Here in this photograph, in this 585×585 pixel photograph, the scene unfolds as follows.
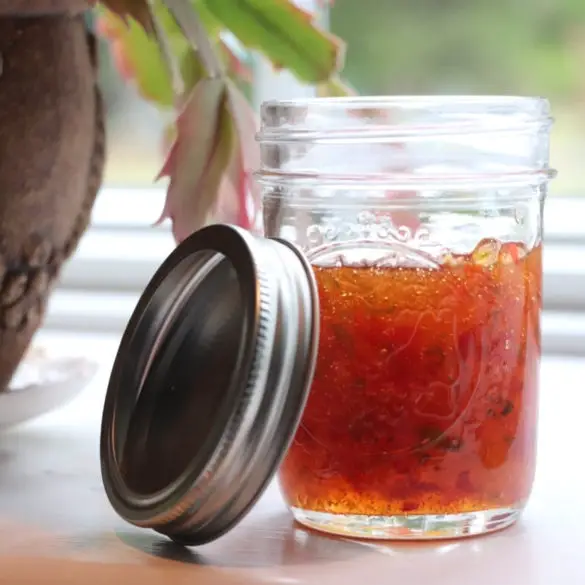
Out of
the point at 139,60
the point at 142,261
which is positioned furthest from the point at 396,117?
the point at 142,261

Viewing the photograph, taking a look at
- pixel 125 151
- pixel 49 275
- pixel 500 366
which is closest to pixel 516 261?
pixel 500 366

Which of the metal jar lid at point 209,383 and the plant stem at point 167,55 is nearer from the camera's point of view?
the metal jar lid at point 209,383

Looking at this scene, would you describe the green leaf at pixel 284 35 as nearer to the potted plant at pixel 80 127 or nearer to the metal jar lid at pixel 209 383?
the potted plant at pixel 80 127

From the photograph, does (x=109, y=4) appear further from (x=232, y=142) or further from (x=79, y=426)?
(x=79, y=426)

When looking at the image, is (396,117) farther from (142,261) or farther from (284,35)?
(142,261)

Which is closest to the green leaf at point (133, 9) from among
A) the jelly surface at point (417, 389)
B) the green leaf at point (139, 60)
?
the green leaf at point (139, 60)

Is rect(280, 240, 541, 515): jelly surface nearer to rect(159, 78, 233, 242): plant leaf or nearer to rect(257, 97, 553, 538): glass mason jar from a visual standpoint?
rect(257, 97, 553, 538): glass mason jar

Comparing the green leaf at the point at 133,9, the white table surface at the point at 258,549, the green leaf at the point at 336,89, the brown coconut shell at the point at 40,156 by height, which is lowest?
the white table surface at the point at 258,549
